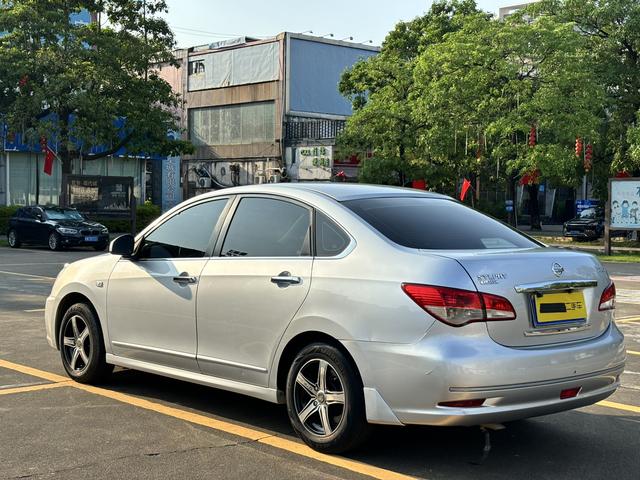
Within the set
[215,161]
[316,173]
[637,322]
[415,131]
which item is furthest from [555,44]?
[215,161]

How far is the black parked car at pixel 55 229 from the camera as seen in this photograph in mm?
26500

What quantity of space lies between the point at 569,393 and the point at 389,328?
113 cm

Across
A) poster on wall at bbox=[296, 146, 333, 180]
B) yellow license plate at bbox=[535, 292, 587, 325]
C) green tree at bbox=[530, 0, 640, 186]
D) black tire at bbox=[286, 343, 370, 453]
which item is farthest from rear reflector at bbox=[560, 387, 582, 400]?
poster on wall at bbox=[296, 146, 333, 180]

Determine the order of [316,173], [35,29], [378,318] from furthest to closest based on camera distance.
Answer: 1. [316,173]
2. [35,29]
3. [378,318]

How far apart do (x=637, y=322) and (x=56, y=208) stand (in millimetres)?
21669

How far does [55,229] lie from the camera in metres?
26.6

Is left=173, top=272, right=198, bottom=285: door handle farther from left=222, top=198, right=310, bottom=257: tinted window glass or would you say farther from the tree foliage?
the tree foliage

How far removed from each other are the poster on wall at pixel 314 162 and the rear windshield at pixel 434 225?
1604 inches

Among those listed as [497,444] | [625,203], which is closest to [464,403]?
[497,444]

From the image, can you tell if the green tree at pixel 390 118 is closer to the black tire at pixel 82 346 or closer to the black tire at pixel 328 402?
the black tire at pixel 82 346

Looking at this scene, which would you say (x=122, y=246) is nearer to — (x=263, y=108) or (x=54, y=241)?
(x=54, y=241)

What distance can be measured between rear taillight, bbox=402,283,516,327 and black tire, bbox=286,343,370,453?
0.62 meters

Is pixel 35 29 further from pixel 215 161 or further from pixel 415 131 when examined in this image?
pixel 215 161

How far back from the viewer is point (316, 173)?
154ft
